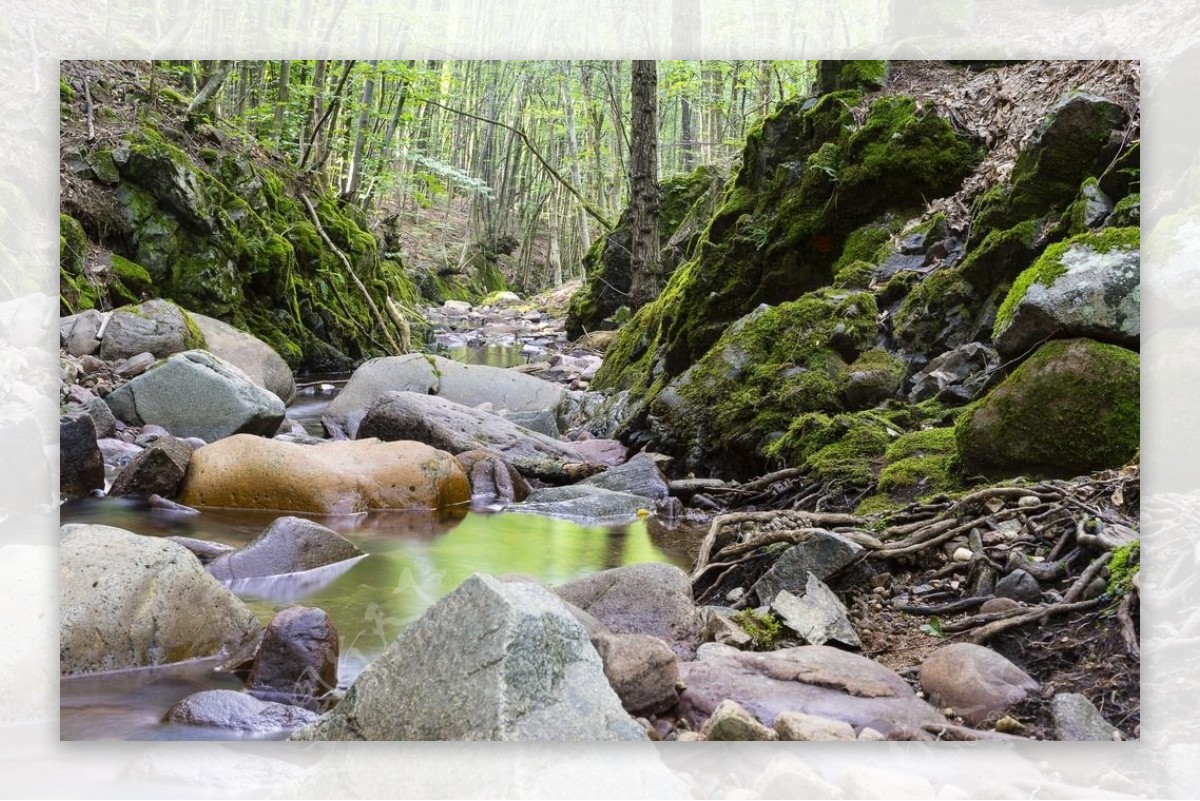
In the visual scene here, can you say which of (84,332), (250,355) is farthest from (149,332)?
(250,355)

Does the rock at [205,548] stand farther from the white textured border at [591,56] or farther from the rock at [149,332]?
the rock at [149,332]

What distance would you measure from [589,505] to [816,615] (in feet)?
7.21

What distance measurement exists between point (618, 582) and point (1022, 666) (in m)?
1.31

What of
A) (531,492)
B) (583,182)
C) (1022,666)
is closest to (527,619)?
(1022,666)

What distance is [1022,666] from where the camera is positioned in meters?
2.89

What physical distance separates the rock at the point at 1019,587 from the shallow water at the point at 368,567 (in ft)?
4.58

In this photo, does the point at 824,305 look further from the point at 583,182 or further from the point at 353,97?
the point at 353,97

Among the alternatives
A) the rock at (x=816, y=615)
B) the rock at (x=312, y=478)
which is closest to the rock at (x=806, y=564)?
the rock at (x=816, y=615)

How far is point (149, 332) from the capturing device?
6246 millimetres

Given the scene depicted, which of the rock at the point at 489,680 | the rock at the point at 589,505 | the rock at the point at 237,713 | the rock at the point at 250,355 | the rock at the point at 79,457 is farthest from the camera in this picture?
the rock at the point at 250,355

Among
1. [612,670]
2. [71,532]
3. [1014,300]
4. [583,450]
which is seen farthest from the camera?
[583,450]

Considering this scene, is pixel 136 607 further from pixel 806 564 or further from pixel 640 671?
pixel 806 564

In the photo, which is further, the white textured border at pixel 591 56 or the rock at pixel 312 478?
the rock at pixel 312 478

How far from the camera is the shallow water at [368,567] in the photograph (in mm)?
3014
